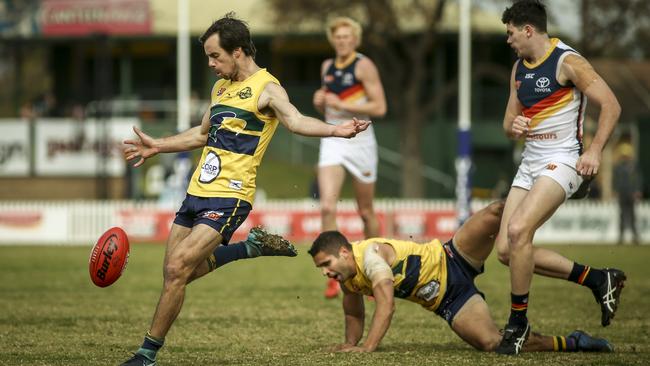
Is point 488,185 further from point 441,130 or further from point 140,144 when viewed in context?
point 140,144

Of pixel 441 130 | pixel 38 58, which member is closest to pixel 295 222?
pixel 441 130

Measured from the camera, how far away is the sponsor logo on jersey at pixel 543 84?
8297mm

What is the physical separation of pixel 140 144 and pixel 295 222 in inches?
628

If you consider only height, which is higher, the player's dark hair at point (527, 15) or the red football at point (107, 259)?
the player's dark hair at point (527, 15)

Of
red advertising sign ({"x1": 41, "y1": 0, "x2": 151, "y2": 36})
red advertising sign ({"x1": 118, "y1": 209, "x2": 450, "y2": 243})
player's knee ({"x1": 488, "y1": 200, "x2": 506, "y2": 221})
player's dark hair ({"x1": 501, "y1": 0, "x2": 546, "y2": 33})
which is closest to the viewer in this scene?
player's dark hair ({"x1": 501, "y1": 0, "x2": 546, "y2": 33})

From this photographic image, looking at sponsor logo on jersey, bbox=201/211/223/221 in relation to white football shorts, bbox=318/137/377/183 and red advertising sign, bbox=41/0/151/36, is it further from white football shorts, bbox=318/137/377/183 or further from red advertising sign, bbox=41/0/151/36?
red advertising sign, bbox=41/0/151/36

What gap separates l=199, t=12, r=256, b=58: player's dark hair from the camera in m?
7.65

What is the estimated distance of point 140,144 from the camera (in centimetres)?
812

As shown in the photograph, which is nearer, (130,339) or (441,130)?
(130,339)

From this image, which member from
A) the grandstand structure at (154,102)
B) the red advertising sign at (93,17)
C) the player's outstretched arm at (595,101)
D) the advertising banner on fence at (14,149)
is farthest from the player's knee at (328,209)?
the red advertising sign at (93,17)

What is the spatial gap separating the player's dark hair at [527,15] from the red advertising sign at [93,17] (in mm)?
30360

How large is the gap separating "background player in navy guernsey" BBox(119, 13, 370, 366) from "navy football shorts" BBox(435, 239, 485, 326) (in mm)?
1563

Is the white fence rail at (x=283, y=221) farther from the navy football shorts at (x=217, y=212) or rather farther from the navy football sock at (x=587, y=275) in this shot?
the navy football shorts at (x=217, y=212)

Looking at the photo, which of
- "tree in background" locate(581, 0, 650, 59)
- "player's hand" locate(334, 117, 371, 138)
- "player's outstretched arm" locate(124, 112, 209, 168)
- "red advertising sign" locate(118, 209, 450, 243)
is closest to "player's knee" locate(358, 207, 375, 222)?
"player's outstretched arm" locate(124, 112, 209, 168)
